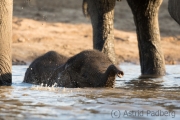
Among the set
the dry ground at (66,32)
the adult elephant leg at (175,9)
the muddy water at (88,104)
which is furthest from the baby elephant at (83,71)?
the dry ground at (66,32)

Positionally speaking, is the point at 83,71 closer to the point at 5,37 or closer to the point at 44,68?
the point at 44,68

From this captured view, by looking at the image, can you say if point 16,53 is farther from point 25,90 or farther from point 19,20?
point 25,90

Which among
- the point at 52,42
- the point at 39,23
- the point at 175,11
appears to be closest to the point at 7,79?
the point at 175,11

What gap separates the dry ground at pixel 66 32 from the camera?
34.2 ft

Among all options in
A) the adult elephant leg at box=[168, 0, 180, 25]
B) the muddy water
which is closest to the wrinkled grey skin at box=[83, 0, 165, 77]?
the adult elephant leg at box=[168, 0, 180, 25]

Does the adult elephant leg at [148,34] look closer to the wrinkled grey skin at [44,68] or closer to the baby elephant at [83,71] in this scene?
the wrinkled grey skin at [44,68]

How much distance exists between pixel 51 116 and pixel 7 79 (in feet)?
6.50

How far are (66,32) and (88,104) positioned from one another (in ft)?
25.4

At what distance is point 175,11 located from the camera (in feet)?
15.7

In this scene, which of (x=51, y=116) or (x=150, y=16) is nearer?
(x=51, y=116)

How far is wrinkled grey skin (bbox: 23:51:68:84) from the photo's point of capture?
5871 mm

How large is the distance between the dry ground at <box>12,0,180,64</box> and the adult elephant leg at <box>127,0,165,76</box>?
224cm

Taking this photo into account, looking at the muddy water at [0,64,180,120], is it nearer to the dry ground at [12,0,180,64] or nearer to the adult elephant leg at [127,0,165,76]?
the adult elephant leg at [127,0,165,76]
